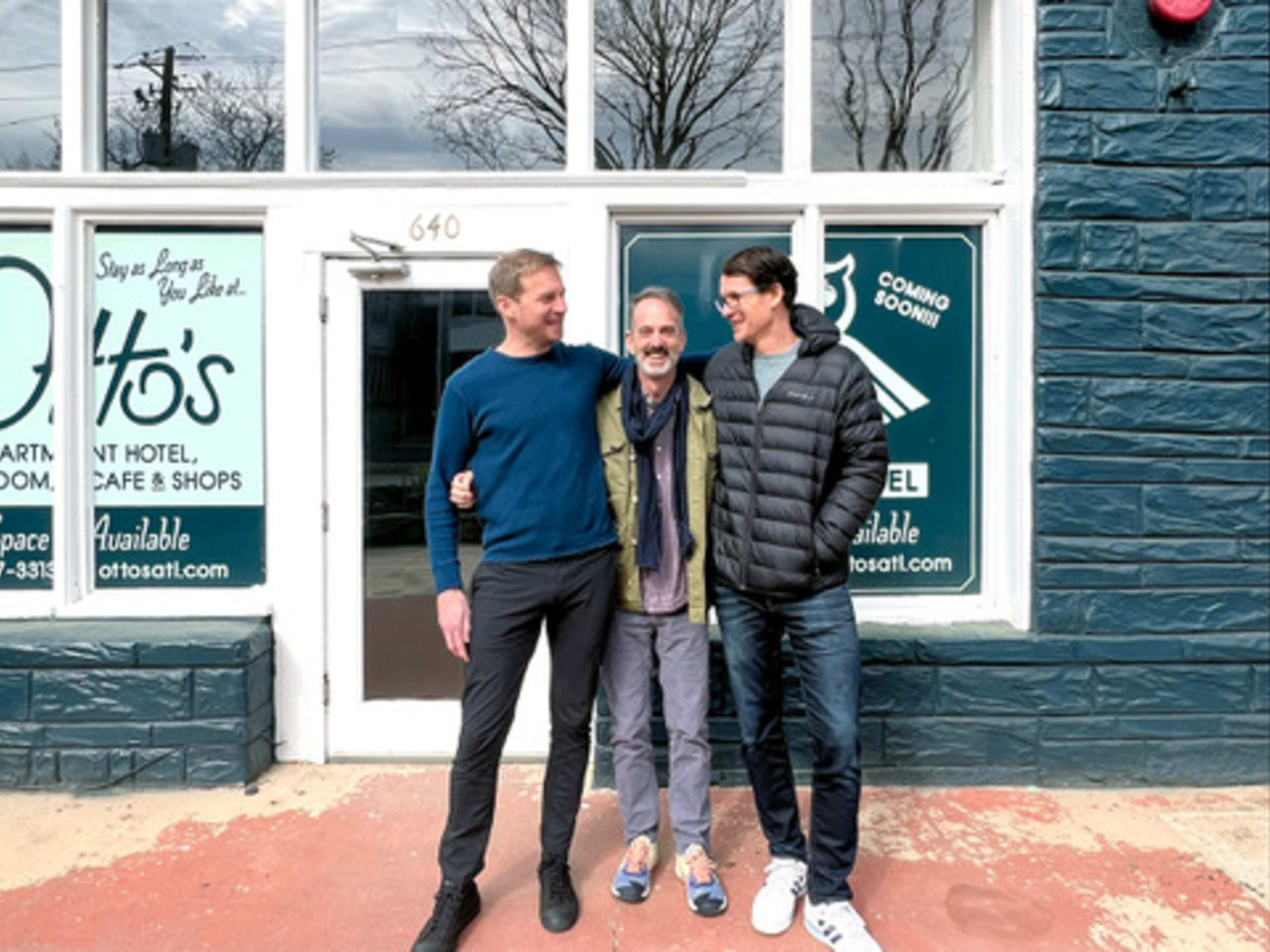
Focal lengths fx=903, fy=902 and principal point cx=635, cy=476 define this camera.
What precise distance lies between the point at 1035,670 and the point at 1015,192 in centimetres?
199

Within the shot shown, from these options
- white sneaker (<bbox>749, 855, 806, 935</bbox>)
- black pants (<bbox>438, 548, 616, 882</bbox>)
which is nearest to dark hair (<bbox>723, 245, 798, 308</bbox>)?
black pants (<bbox>438, 548, 616, 882</bbox>)

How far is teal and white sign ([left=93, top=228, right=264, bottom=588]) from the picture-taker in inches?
152

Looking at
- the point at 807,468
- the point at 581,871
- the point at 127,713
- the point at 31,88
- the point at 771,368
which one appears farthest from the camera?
the point at 31,88

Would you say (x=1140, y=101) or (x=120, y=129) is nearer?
(x=1140, y=101)

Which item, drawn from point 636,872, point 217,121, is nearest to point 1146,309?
point 636,872

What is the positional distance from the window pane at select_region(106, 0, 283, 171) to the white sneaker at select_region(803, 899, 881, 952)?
11.9 feet

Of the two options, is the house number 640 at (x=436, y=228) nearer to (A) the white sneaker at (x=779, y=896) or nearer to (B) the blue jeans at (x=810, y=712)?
(B) the blue jeans at (x=810, y=712)

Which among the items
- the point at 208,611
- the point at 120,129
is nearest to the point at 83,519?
the point at 208,611

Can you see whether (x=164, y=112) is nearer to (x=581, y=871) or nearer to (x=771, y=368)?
(x=771, y=368)

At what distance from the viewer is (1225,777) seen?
12.1 feet

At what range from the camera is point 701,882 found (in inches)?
111

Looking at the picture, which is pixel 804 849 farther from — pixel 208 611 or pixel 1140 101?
pixel 1140 101

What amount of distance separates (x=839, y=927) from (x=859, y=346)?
225 centimetres

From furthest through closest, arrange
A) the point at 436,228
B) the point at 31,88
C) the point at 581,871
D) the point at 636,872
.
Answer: the point at 31,88 < the point at 436,228 < the point at 581,871 < the point at 636,872
